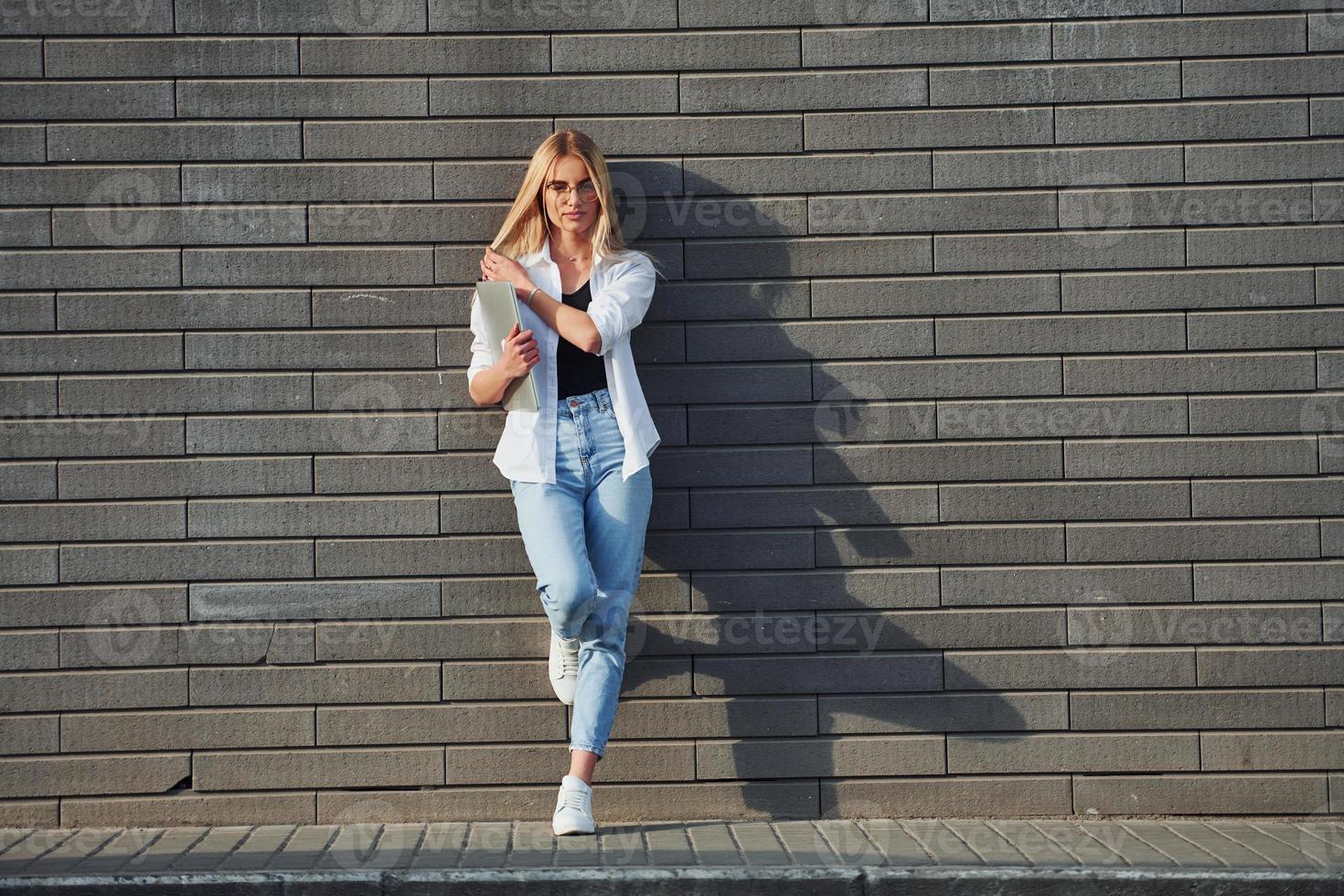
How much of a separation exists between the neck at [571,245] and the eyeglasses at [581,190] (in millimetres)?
165

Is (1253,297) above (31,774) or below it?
above

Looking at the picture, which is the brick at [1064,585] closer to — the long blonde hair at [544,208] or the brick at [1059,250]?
the brick at [1059,250]

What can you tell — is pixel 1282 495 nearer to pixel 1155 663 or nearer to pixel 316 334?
pixel 1155 663

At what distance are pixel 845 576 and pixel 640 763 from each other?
1.02m

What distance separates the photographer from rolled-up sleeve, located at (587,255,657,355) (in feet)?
14.7

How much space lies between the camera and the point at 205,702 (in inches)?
189

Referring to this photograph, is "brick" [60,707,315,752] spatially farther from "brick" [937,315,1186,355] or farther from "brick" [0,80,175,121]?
"brick" [937,315,1186,355]

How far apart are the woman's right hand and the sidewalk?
1.57m

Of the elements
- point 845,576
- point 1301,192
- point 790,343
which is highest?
point 1301,192

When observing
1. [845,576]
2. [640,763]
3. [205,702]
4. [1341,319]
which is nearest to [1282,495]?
[1341,319]

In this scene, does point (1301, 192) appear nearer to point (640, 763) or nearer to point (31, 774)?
point (640, 763)

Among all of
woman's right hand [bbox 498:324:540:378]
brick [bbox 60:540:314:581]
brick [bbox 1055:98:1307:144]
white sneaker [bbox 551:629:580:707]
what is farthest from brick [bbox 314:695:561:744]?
brick [bbox 1055:98:1307:144]

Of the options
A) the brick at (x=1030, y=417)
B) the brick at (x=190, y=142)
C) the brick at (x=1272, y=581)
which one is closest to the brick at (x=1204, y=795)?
the brick at (x=1272, y=581)

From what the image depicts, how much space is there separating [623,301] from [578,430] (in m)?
0.47
